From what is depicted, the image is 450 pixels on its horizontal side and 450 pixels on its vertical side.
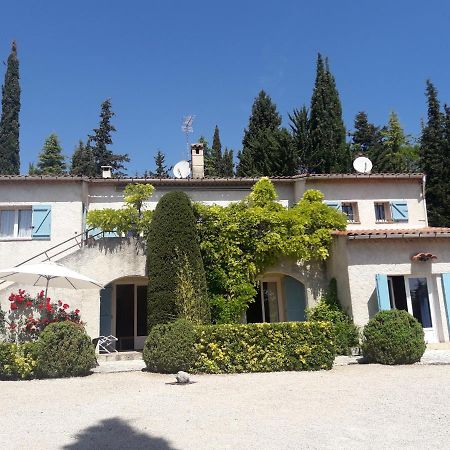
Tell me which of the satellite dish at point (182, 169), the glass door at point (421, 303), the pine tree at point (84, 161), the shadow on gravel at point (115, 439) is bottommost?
the shadow on gravel at point (115, 439)

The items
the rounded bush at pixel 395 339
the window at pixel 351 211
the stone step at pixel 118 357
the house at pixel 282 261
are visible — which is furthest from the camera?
the window at pixel 351 211

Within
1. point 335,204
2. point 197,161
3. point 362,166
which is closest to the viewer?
point 335,204

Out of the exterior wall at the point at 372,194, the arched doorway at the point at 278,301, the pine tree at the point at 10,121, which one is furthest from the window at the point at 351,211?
the pine tree at the point at 10,121

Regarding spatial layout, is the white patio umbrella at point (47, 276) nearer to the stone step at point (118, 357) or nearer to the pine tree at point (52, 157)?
the stone step at point (118, 357)

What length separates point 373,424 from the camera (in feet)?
21.0

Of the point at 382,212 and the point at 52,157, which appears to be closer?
the point at 382,212

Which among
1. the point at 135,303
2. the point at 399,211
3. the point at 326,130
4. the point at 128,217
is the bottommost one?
the point at 135,303

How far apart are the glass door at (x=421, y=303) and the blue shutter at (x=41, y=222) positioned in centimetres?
1325

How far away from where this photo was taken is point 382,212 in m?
20.4

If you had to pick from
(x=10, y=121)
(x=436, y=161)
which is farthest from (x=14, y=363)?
(x=10, y=121)

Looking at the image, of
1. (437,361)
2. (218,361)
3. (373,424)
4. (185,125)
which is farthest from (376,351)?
(185,125)

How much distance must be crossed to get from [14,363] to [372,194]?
51.3 ft

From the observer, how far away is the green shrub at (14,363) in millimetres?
10180

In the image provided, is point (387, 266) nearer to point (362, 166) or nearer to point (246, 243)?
point (246, 243)
